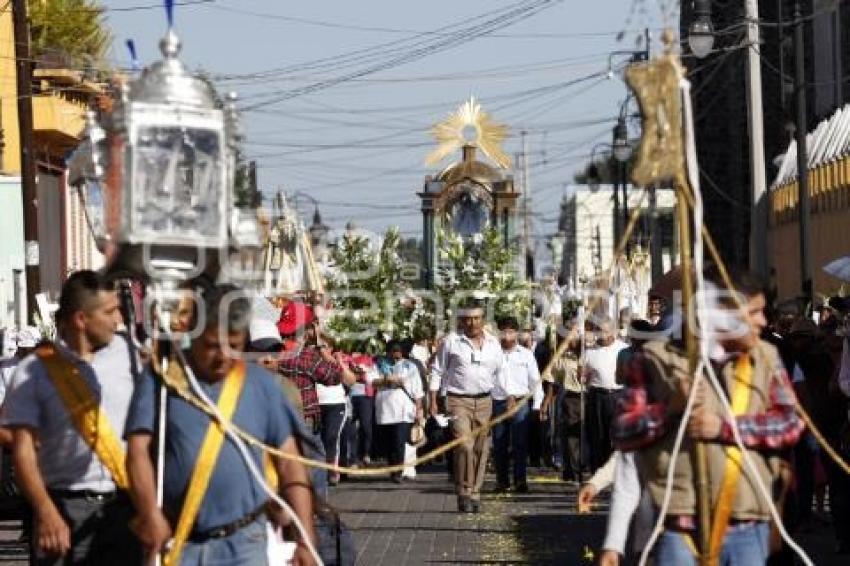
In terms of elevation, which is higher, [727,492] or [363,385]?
[727,492]

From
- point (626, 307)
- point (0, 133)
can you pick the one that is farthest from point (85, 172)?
point (0, 133)

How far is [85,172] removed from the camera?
10.6m

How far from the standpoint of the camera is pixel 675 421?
9250 mm

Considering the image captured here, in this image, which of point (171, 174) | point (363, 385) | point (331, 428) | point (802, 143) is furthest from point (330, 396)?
point (171, 174)

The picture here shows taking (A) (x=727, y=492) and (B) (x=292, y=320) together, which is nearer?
(A) (x=727, y=492)

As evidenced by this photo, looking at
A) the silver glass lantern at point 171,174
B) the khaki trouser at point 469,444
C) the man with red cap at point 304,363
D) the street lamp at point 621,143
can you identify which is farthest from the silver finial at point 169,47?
the street lamp at point 621,143

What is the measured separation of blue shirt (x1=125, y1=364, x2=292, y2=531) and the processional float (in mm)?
460

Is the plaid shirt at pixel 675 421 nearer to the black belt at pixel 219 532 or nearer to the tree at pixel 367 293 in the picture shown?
the black belt at pixel 219 532

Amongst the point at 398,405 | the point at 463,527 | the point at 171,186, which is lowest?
the point at 463,527

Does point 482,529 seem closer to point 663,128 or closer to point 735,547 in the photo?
point 663,128

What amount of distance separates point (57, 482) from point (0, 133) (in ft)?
115

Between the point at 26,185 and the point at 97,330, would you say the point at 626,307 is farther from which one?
the point at 97,330

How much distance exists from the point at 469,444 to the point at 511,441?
388cm

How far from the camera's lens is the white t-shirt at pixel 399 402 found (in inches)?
1261
